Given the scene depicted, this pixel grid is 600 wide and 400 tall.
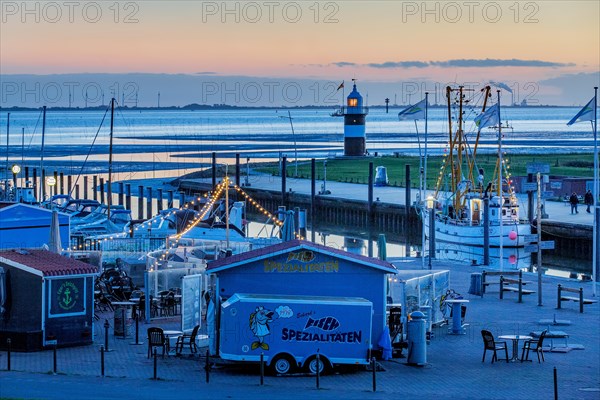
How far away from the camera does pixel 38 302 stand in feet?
90.6

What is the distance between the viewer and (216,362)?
26.5 metres

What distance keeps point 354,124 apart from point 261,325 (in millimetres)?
91444

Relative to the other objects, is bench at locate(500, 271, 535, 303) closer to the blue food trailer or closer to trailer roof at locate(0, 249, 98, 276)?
the blue food trailer

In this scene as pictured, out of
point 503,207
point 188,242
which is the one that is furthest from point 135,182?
point 188,242

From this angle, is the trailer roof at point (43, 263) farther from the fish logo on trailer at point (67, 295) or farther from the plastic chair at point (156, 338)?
the plastic chair at point (156, 338)

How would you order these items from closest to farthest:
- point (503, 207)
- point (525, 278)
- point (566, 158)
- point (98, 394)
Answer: point (98, 394) < point (525, 278) < point (503, 207) < point (566, 158)

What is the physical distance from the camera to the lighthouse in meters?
114

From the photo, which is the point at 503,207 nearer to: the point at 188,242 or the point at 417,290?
the point at 188,242

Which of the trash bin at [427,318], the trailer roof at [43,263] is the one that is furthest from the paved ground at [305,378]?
the trailer roof at [43,263]

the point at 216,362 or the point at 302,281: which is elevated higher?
the point at 302,281

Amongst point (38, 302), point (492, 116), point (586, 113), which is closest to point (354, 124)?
point (492, 116)

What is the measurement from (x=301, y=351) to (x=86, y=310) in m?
5.84

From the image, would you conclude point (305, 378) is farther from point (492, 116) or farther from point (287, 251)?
point (492, 116)

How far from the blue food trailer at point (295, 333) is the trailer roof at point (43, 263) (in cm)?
431
